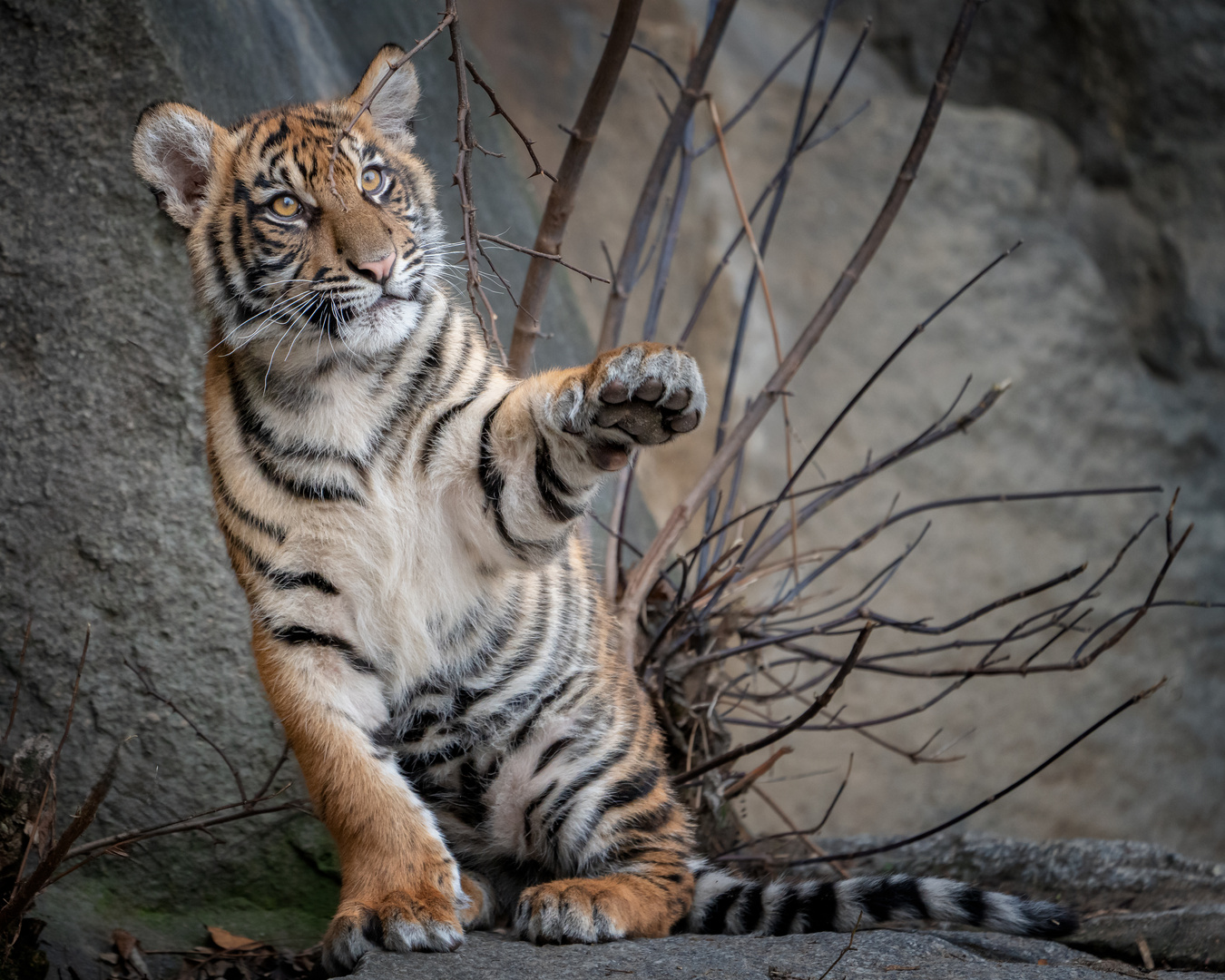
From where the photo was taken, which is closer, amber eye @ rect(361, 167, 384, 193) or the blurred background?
amber eye @ rect(361, 167, 384, 193)

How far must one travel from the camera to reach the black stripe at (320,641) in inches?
94.7

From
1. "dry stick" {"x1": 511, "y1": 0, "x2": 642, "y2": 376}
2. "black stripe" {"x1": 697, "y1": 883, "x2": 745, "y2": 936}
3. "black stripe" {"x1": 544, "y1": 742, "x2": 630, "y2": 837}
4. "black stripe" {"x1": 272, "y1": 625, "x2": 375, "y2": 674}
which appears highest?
"dry stick" {"x1": 511, "y1": 0, "x2": 642, "y2": 376}

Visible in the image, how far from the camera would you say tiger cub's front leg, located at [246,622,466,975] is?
218cm

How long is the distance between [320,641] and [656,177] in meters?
1.87

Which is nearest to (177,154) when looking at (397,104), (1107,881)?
(397,104)

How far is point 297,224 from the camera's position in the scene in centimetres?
253

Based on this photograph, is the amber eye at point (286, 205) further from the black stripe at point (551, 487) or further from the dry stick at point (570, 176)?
the black stripe at point (551, 487)

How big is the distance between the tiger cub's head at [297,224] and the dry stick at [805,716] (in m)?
1.27

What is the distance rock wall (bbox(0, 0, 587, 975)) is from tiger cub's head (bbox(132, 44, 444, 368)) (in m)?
0.70

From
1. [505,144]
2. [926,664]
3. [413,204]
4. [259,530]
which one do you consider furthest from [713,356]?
[259,530]

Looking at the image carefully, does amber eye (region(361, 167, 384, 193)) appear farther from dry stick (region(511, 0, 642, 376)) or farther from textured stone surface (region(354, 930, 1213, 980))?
textured stone surface (region(354, 930, 1213, 980))

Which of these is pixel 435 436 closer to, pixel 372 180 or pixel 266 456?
pixel 266 456

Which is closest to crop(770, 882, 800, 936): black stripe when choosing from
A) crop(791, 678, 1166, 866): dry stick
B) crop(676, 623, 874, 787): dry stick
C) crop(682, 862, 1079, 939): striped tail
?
crop(682, 862, 1079, 939): striped tail

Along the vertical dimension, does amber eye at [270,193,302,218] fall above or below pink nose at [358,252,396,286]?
above
